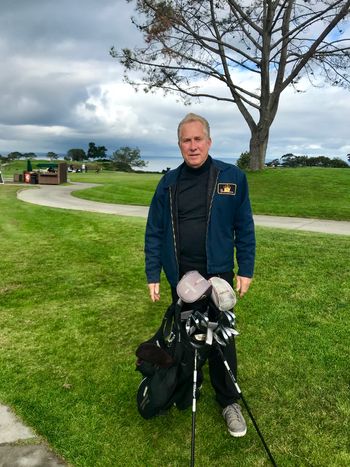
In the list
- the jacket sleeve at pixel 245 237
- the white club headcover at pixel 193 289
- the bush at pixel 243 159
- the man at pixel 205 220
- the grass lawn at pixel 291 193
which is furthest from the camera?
the bush at pixel 243 159

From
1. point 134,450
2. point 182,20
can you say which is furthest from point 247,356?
point 182,20

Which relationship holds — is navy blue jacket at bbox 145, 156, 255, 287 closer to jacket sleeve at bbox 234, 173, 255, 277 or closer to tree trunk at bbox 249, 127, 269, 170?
jacket sleeve at bbox 234, 173, 255, 277

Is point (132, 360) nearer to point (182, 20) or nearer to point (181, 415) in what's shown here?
point (181, 415)

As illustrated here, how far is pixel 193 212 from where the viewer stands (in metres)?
3.23

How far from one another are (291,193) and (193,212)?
18.0 metres

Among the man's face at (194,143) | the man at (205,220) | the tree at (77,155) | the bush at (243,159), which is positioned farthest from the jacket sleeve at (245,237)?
the tree at (77,155)

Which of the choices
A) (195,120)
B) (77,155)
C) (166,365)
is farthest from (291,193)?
(77,155)

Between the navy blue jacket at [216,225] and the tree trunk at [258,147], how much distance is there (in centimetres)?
2423

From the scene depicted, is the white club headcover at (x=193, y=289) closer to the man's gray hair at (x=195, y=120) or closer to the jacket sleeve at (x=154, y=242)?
the jacket sleeve at (x=154, y=242)

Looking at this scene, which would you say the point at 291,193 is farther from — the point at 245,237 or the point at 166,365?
the point at 166,365

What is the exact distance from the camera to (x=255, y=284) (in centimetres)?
666

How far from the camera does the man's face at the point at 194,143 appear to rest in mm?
3059

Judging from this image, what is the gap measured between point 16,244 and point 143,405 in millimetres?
7619

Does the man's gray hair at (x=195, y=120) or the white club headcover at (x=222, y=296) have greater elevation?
the man's gray hair at (x=195, y=120)
